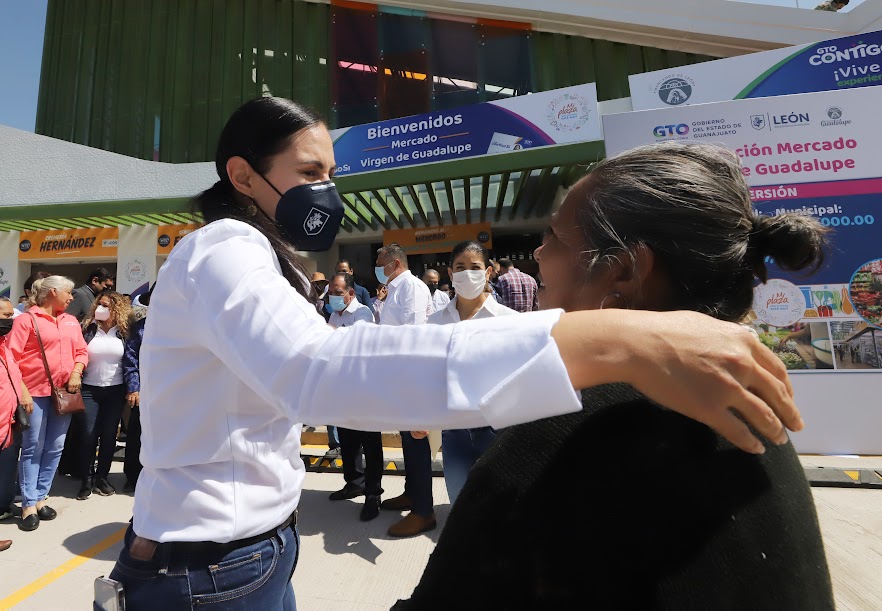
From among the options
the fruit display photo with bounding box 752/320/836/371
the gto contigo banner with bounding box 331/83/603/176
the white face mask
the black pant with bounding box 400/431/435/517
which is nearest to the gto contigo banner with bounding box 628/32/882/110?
the gto contigo banner with bounding box 331/83/603/176

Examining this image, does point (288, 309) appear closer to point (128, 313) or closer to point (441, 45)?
point (128, 313)

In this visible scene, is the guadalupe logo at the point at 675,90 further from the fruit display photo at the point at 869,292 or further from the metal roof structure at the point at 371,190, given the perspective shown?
the fruit display photo at the point at 869,292

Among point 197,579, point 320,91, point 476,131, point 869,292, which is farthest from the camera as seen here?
point 320,91

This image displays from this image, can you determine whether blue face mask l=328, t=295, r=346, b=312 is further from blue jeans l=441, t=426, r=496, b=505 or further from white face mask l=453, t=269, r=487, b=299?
blue jeans l=441, t=426, r=496, b=505

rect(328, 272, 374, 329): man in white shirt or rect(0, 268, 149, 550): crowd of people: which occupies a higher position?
rect(328, 272, 374, 329): man in white shirt

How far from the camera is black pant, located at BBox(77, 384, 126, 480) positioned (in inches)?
180

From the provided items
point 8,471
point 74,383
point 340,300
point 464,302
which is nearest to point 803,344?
point 464,302

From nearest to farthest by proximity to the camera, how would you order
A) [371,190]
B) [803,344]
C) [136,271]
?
1. [803,344]
2. [371,190]
3. [136,271]

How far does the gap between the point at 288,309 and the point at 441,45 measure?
51.5 feet

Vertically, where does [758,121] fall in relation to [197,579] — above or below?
above

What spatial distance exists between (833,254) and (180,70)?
17.7 metres

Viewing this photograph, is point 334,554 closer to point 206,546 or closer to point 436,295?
point 206,546

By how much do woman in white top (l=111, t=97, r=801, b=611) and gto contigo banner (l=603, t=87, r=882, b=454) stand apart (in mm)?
4843

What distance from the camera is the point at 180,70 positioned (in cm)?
1557
